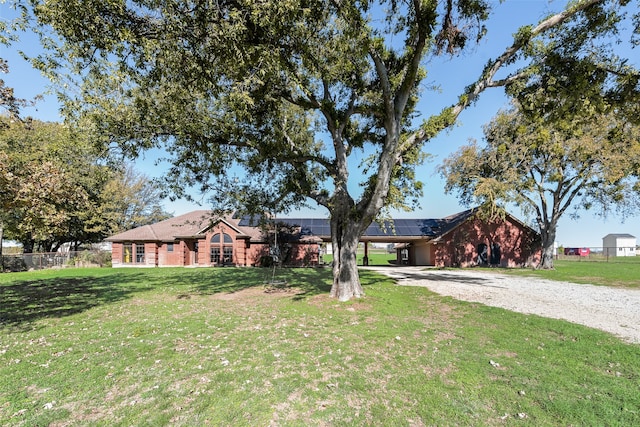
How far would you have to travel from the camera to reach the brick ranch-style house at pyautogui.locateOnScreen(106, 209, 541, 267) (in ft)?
99.3

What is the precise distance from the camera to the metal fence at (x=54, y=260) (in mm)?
26844

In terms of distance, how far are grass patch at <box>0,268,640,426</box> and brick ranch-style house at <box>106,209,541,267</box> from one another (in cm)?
2127

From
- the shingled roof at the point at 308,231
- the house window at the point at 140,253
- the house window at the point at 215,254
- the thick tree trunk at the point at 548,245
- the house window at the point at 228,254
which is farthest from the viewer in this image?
the house window at the point at 140,253

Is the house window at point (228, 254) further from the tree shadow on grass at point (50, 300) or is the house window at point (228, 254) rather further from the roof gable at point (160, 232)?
the tree shadow on grass at point (50, 300)

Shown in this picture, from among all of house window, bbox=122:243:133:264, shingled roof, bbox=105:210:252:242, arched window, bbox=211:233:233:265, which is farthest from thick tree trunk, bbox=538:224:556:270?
house window, bbox=122:243:133:264

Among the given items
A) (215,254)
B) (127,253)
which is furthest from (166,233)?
(215,254)

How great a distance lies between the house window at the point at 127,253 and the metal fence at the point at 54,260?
2096mm

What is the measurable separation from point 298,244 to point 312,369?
2633 centimetres

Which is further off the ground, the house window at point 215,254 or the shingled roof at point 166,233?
the shingled roof at point 166,233

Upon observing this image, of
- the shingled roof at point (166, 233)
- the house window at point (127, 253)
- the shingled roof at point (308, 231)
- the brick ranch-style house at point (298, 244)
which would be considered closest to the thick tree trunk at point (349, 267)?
the shingled roof at point (308, 231)

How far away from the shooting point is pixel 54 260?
28.8 m

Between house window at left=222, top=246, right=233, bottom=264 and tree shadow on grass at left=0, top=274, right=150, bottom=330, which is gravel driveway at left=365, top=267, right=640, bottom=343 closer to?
tree shadow on grass at left=0, top=274, right=150, bottom=330

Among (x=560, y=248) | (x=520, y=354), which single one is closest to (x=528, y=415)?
(x=520, y=354)

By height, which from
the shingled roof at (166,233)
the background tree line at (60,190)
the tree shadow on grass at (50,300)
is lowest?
the tree shadow on grass at (50,300)
